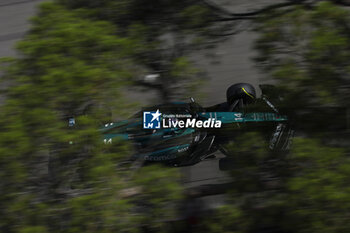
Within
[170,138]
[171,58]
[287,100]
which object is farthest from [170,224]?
[170,138]

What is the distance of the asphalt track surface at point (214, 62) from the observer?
4887 mm

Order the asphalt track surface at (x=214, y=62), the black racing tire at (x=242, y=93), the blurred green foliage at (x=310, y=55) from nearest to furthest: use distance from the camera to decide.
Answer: the blurred green foliage at (x=310, y=55) → the asphalt track surface at (x=214, y=62) → the black racing tire at (x=242, y=93)

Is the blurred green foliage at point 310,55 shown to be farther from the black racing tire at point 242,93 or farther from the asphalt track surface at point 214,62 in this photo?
the black racing tire at point 242,93

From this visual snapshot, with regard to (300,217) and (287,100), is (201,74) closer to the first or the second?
(287,100)

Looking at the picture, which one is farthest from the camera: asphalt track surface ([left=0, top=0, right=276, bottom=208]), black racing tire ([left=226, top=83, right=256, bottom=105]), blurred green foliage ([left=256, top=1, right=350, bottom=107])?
black racing tire ([left=226, top=83, right=256, bottom=105])

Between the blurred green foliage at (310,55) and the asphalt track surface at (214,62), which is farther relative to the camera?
the asphalt track surface at (214,62)

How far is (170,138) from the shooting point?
707 centimetres

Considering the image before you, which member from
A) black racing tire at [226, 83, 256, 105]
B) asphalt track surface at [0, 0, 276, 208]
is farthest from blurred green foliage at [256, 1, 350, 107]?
black racing tire at [226, 83, 256, 105]

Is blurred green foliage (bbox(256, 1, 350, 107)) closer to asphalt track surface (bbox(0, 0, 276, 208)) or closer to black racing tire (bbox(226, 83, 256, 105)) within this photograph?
asphalt track surface (bbox(0, 0, 276, 208))

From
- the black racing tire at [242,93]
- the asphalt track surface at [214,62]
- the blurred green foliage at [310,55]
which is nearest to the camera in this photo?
the blurred green foliage at [310,55]

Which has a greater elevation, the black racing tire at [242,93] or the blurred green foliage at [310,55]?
the blurred green foliage at [310,55]

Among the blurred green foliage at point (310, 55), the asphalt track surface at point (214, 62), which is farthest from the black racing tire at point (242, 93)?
the blurred green foliage at point (310, 55)

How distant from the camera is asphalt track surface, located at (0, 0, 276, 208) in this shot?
4.89m

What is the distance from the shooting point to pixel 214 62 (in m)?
4.88
